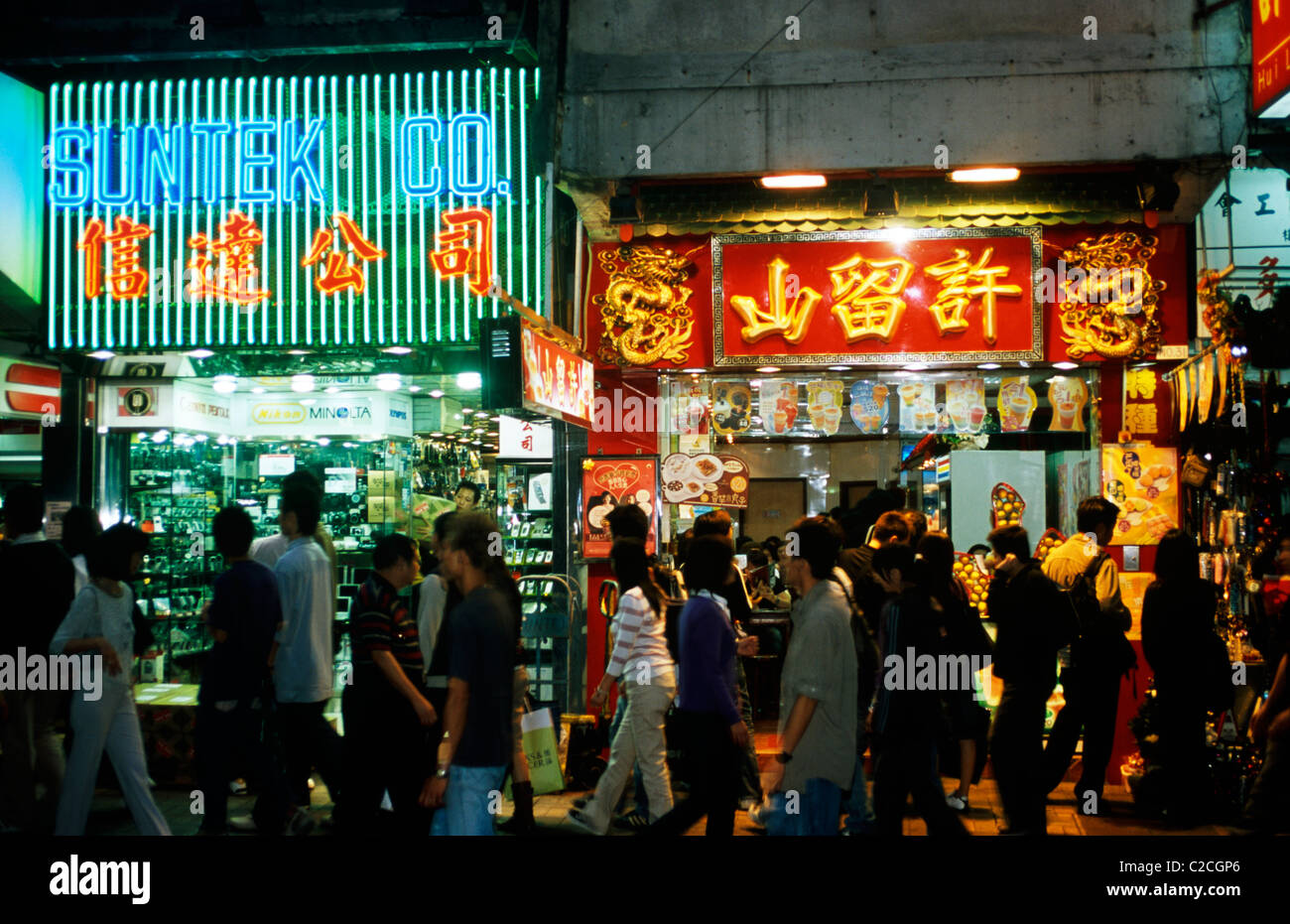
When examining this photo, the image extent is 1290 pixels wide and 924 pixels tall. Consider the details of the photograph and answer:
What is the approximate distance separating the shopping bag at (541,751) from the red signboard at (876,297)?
12.5 feet

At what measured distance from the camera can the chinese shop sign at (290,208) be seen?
10.7 meters

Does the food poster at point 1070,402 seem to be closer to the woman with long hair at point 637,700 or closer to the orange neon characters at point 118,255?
the woman with long hair at point 637,700

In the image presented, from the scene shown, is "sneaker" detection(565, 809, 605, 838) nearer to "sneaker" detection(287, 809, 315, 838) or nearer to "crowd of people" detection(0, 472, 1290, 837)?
"crowd of people" detection(0, 472, 1290, 837)

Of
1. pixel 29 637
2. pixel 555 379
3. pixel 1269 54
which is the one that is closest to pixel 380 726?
pixel 29 637

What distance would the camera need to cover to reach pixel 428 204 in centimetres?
1077

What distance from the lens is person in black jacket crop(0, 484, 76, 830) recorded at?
6.85m

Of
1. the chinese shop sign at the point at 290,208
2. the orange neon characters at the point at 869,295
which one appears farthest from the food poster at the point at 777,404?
the chinese shop sign at the point at 290,208

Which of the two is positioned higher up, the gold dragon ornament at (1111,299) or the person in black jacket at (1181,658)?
the gold dragon ornament at (1111,299)

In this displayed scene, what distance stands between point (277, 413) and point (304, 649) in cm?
541

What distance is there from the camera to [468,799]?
5074 millimetres

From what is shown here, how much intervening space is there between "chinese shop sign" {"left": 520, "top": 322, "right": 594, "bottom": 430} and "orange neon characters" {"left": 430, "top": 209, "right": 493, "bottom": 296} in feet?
5.85

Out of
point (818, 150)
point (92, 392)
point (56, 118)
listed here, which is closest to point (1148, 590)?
point (818, 150)
